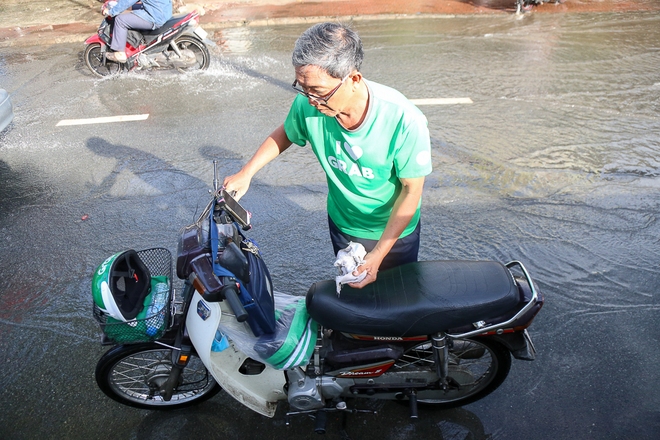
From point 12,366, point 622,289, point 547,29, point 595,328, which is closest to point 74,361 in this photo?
point 12,366

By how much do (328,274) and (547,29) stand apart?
700cm

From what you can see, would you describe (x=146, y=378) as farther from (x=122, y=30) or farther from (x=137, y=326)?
(x=122, y=30)

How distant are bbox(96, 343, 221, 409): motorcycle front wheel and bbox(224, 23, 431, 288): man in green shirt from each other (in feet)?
3.26

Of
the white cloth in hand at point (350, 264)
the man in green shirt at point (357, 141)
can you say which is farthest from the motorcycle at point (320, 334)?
the man in green shirt at point (357, 141)

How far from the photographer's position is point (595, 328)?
3281 mm

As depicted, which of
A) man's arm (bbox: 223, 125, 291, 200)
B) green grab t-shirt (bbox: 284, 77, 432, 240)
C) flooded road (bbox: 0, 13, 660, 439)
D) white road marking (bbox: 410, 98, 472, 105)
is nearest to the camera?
green grab t-shirt (bbox: 284, 77, 432, 240)

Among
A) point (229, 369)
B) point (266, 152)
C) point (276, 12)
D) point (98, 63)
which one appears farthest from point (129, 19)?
point (229, 369)

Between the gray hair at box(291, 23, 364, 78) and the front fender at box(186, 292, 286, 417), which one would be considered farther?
the front fender at box(186, 292, 286, 417)

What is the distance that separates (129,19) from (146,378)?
6.17 metres

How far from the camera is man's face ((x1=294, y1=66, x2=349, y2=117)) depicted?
6.47ft

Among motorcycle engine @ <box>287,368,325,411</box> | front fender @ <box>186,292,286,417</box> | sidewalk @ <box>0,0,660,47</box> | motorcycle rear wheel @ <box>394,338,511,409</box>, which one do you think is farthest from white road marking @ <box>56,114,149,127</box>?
motorcycle rear wheel @ <box>394,338,511,409</box>

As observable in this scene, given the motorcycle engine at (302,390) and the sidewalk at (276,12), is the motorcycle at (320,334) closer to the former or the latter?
the motorcycle engine at (302,390)

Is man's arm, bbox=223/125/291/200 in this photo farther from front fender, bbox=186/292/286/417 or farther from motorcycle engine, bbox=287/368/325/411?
motorcycle engine, bbox=287/368/325/411

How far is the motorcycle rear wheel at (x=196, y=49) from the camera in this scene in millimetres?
7582
